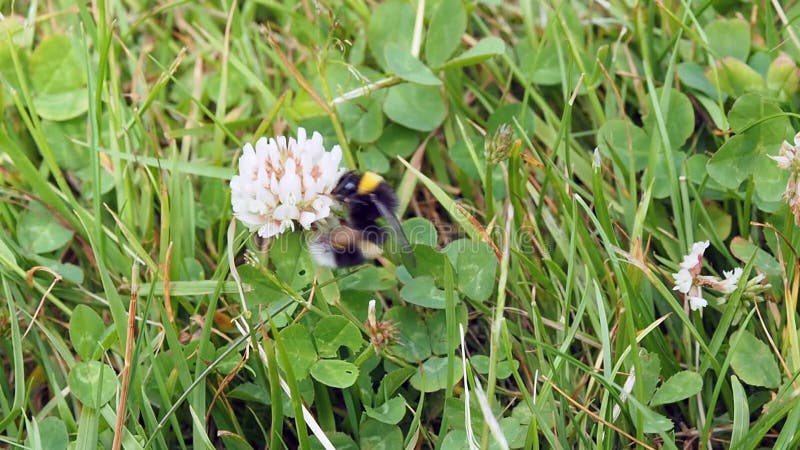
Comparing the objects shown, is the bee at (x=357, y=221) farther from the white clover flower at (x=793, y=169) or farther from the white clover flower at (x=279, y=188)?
the white clover flower at (x=793, y=169)

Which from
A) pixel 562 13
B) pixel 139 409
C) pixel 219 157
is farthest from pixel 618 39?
pixel 139 409

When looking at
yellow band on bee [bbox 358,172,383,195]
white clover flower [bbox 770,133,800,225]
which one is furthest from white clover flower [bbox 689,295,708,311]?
yellow band on bee [bbox 358,172,383,195]

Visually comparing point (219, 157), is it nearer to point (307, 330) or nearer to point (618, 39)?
point (307, 330)

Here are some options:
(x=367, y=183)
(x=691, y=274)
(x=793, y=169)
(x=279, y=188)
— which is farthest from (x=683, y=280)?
(x=279, y=188)

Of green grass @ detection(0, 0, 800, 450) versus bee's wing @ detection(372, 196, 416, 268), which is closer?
green grass @ detection(0, 0, 800, 450)

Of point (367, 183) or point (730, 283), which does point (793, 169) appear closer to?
point (730, 283)

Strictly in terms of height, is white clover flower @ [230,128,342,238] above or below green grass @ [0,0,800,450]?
above

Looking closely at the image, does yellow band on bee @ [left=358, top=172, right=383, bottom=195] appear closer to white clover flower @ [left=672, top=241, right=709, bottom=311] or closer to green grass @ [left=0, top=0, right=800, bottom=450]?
green grass @ [left=0, top=0, right=800, bottom=450]
